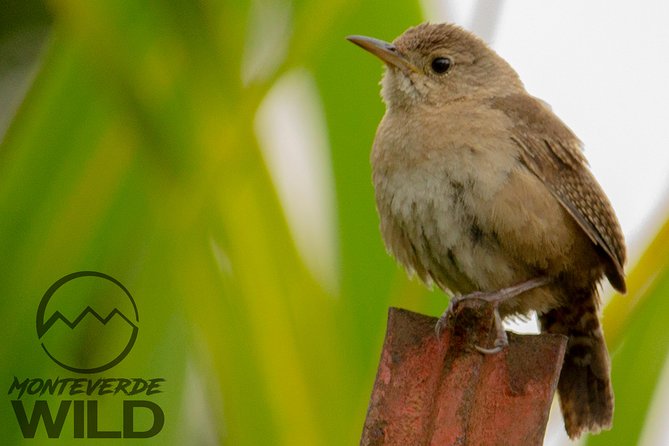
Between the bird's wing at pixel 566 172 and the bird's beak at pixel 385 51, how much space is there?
30cm

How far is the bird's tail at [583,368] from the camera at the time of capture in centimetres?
257

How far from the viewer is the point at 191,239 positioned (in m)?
2.38

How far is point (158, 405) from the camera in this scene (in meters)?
2.34

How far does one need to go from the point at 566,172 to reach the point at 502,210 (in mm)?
382

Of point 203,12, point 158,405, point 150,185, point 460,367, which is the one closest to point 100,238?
point 150,185

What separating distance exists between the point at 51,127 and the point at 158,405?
2.21ft

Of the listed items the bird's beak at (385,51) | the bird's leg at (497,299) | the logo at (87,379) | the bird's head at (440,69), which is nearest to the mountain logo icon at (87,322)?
the logo at (87,379)

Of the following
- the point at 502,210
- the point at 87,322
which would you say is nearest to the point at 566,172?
the point at 502,210

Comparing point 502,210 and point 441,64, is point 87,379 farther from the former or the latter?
point 441,64

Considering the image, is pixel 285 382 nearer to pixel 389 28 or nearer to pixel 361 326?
pixel 361 326

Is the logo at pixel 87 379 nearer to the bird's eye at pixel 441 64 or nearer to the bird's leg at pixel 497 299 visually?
the bird's leg at pixel 497 299

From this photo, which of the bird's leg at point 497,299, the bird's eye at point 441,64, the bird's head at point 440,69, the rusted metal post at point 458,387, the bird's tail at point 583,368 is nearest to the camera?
the rusted metal post at point 458,387

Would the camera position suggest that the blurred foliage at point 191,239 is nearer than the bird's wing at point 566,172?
Yes

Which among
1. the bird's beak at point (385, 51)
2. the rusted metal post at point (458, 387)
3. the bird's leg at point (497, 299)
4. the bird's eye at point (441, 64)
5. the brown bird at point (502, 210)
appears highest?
the bird's eye at point (441, 64)
